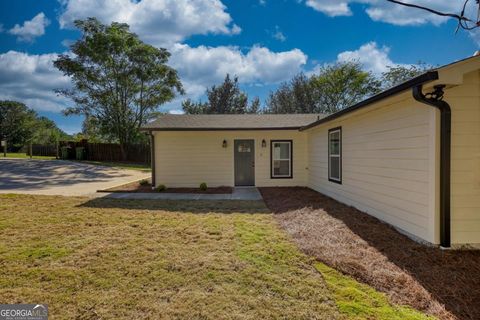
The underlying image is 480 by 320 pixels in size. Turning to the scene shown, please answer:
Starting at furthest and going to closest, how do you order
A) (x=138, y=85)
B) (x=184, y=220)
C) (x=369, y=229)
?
(x=138, y=85) < (x=184, y=220) < (x=369, y=229)

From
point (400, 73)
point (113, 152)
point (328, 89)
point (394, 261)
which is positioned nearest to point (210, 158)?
point (394, 261)

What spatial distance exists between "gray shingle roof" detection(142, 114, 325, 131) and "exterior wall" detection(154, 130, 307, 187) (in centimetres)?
30

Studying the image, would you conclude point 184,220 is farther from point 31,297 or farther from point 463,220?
point 463,220

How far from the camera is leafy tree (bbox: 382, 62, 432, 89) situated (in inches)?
1036

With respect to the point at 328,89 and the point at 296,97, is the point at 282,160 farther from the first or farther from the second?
the point at 296,97

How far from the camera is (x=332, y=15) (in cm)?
1052

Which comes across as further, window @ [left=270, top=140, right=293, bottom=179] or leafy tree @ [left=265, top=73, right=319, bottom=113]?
leafy tree @ [left=265, top=73, right=319, bottom=113]

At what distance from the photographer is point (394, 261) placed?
3535mm

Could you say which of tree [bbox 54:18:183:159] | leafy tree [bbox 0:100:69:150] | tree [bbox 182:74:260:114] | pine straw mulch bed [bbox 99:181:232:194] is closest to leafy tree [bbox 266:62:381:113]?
tree [bbox 182:74:260:114]

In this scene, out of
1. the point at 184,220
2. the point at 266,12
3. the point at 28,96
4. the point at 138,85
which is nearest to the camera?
the point at 184,220

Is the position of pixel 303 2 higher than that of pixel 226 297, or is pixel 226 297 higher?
pixel 303 2

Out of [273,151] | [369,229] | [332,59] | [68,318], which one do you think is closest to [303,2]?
[273,151]

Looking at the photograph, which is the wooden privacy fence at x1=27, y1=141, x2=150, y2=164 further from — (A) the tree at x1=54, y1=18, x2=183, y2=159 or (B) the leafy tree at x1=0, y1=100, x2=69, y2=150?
(B) the leafy tree at x1=0, y1=100, x2=69, y2=150

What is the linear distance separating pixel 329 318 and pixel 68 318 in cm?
226
